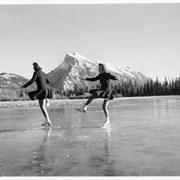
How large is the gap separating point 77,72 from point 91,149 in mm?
2145

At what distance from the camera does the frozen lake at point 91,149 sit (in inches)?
89.6

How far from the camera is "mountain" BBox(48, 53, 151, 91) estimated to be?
14.9ft

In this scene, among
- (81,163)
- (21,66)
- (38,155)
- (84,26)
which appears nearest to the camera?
(81,163)

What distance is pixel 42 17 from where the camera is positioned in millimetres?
4703

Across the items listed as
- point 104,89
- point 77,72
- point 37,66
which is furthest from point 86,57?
point 37,66

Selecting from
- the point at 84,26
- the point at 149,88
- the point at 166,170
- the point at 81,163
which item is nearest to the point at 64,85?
the point at 84,26

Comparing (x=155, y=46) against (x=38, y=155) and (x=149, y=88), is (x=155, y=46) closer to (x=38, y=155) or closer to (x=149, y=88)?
(x=149, y=88)

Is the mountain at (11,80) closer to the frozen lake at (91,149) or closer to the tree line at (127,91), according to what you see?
the tree line at (127,91)

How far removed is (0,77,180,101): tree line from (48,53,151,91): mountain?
4.5 inches

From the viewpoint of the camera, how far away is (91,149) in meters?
2.87

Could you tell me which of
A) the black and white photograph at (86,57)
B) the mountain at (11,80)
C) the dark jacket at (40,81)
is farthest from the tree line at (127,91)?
the dark jacket at (40,81)

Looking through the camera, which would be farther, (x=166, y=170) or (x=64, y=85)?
(x=64, y=85)

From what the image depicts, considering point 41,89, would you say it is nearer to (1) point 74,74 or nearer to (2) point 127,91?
(1) point 74,74

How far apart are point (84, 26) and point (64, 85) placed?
1.20m
